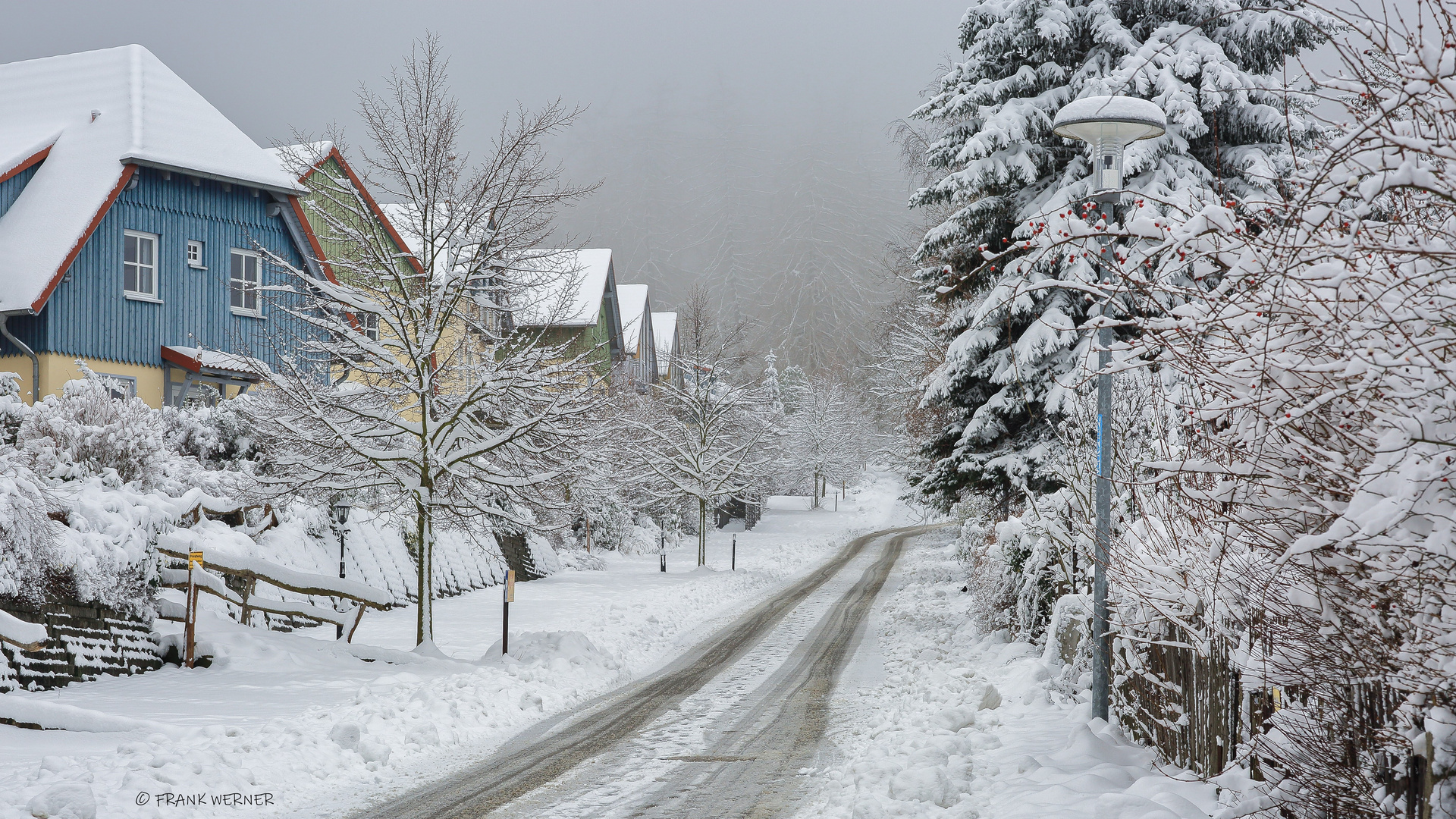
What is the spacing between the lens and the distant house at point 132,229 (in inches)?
774

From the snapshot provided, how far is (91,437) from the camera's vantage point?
14.3 metres

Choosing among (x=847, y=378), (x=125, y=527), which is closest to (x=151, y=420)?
(x=125, y=527)

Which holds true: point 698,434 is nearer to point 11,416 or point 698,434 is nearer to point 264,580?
point 11,416

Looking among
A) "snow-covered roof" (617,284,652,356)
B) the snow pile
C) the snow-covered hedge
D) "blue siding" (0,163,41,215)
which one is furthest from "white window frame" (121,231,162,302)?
"snow-covered roof" (617,284,652,356)

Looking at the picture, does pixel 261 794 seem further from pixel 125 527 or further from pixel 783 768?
pixel 125 527

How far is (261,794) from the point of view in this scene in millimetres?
7105

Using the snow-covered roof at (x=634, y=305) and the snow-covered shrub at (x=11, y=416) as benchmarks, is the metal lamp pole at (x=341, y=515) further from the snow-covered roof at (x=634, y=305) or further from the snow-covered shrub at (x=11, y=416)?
the snow-covered roof at (x=634, y=305)

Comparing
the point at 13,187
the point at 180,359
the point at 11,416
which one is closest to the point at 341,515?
the point at 11,416

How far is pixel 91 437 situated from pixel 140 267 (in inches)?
341

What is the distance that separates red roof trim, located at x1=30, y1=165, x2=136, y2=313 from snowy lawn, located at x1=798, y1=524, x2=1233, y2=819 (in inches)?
667

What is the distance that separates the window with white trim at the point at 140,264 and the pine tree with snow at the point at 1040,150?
660 inches

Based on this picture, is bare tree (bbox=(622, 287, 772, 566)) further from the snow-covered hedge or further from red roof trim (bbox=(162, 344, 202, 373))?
red roof trim (bbox=(162, 344, 202, 373))

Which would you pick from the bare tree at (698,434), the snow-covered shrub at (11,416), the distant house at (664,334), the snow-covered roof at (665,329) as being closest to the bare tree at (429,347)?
the snow-covered shrub at (11,416)

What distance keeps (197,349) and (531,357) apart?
12.9m
